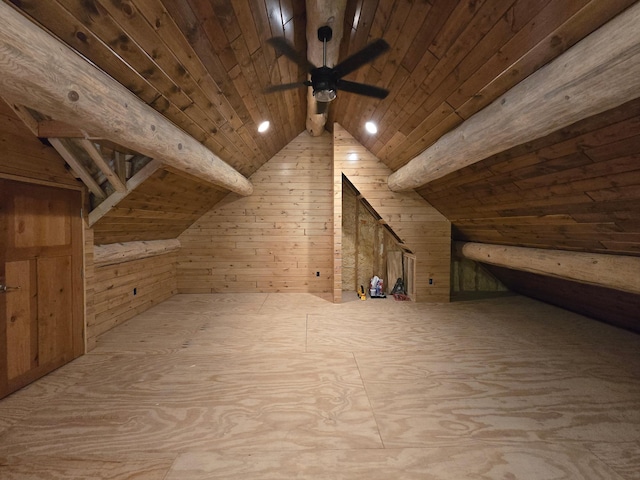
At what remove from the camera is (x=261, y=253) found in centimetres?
543

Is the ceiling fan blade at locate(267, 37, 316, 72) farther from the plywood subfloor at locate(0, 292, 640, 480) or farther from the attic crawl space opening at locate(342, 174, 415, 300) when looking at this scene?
the attic crawl space opening at locate(342, 174, 415, 300)

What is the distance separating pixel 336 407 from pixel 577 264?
9.64 ft

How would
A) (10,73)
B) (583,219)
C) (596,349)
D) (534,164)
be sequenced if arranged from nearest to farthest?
1. (10,73)
2. (534,164)
3. (583,219)
4. (596,349)

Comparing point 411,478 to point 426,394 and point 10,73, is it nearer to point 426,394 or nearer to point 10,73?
point 426,394

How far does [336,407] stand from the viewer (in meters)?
→ 1.93

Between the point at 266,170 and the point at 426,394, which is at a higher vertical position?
the point at 266,170

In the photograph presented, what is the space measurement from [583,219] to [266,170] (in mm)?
4833

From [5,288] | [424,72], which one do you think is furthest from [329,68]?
[5,288]

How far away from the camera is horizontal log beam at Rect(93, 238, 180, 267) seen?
3.18 meters

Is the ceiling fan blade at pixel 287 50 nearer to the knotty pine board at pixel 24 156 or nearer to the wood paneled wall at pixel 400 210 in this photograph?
the knotty pine board at pixel 24 156

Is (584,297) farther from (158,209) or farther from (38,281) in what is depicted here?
(38,281)

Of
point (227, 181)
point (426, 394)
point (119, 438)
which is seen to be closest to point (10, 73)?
point (119, 438)

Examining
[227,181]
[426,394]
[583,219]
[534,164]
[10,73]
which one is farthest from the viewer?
[227,181]

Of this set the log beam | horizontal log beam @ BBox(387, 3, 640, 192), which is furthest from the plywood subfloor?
the log beam
